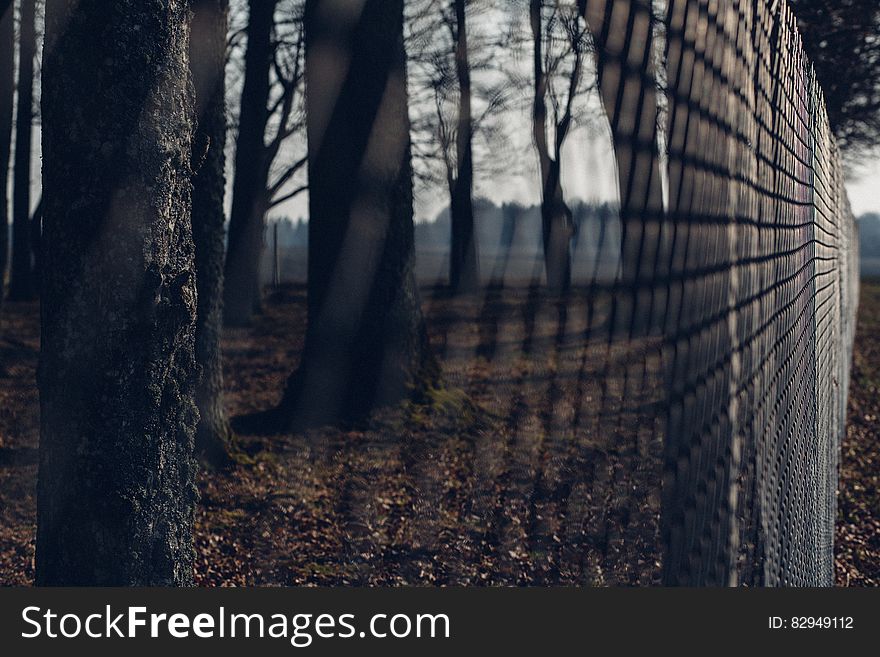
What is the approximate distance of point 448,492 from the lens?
6.94 m

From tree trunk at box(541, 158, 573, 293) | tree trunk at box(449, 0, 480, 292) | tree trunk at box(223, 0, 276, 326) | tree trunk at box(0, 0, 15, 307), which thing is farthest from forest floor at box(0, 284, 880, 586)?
tree trunk at box(541, 158, 573, 293)

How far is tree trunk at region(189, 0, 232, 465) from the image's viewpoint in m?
6.57

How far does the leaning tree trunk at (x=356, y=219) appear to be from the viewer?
8117mm

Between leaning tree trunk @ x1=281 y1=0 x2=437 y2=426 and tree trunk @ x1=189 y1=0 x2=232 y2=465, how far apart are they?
126 cm

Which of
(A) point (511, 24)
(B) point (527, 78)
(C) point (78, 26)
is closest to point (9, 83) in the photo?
(C) point (78, 26)

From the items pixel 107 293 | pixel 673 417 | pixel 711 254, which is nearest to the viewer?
pixel 673 417

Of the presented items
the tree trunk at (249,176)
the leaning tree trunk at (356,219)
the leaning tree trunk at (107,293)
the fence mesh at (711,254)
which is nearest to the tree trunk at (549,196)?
the tree trunk at (249,176)

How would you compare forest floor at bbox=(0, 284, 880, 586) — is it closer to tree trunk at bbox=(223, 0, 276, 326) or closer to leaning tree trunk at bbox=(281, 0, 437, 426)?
leaning tree trunk at bbox=(281, 0, 437, 426)

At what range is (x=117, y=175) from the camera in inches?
125

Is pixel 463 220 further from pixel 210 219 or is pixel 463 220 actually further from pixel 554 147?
pixel 210 219

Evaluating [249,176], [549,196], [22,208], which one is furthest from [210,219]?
[549,196]

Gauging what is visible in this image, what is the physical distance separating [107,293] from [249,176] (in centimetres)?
1246

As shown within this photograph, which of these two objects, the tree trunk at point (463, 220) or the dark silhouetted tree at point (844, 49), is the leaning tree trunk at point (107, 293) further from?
the tree trunk at point (463, 220)

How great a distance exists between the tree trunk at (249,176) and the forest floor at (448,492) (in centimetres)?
331
